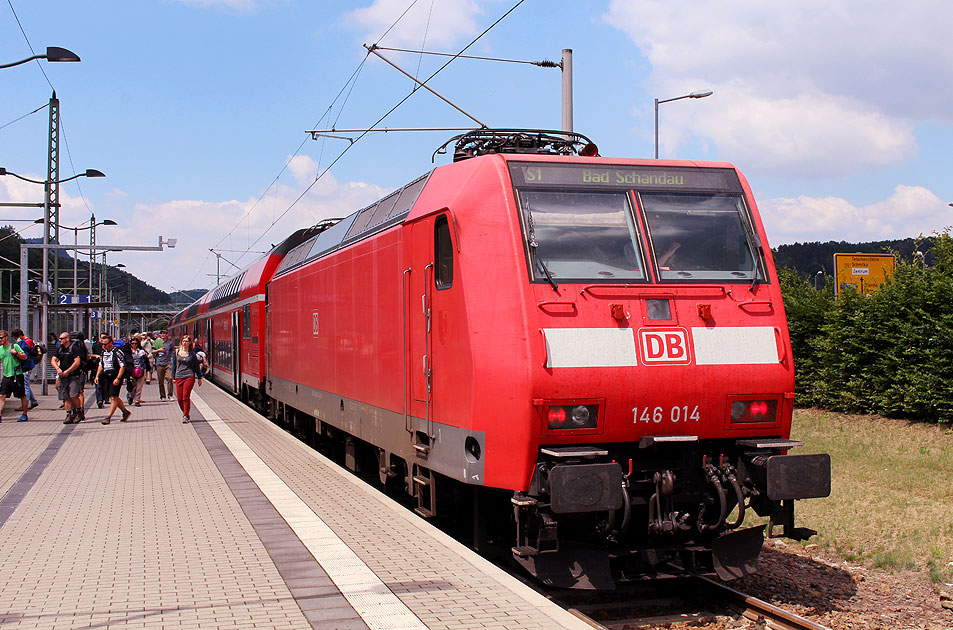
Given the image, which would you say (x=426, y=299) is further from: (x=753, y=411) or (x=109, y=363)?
(x=109, y=363)

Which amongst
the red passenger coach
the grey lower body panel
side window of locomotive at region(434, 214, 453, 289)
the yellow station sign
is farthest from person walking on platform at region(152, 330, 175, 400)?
side window of locomotive at region(434, 214, 453, 289)

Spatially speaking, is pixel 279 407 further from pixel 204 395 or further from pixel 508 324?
pixel 508 324

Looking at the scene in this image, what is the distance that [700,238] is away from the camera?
731 centimetres

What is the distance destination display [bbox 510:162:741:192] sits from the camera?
7180 millimetres

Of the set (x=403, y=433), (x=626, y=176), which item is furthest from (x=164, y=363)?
(x=626, y=176)

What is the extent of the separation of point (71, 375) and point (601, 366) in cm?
1432

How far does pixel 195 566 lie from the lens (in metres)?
6.70

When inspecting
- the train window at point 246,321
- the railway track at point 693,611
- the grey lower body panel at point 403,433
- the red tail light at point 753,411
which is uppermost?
the train window at point 246,321

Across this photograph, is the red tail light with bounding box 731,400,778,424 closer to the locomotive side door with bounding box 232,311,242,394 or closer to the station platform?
the station platform

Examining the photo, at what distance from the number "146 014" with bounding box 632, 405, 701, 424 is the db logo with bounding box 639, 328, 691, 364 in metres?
0.33

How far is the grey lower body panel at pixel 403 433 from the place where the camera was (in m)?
6.96

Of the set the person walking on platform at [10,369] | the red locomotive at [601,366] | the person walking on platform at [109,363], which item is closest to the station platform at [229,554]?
the red locomotive at [601,366]

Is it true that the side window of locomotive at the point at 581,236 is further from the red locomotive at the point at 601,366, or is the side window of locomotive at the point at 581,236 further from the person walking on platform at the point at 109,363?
the person walking on platform at the point at 109,363

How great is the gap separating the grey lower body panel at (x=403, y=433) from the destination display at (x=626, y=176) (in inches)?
78.6
